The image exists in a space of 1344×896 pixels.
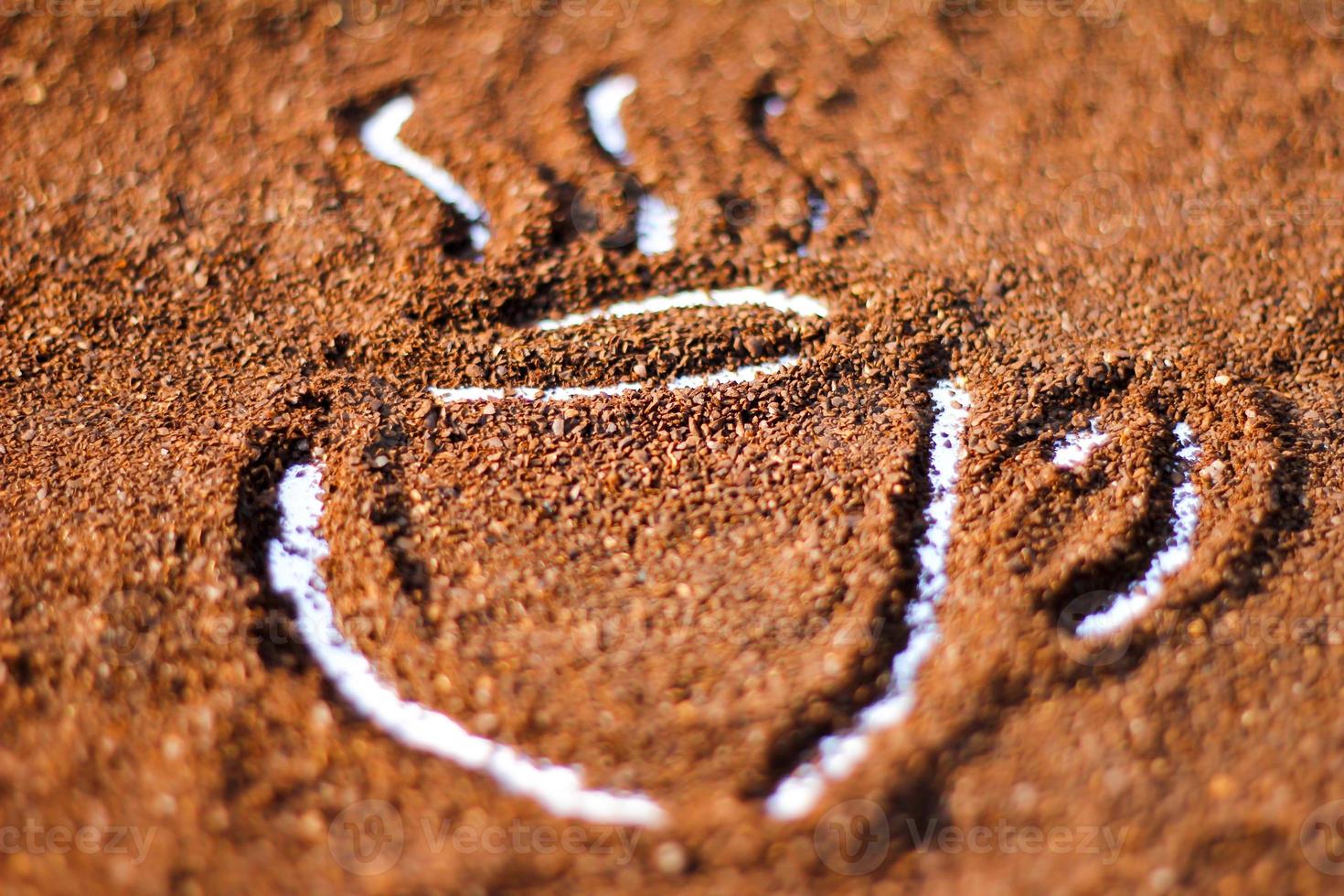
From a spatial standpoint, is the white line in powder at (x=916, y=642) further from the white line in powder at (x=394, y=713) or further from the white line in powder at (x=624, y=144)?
the white line in powder at (x=624, y=144)

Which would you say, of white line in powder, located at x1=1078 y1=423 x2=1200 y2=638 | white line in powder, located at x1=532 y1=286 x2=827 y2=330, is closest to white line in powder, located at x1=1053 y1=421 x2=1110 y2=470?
white line in powder, located at x1=1078 y1=423 x2=1200 y2=638

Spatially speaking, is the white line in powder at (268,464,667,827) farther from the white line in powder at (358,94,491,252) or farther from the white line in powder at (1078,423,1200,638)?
the white line in powder at (358,94,491,252)

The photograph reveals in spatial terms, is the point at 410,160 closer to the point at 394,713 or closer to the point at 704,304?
the point at 704,304

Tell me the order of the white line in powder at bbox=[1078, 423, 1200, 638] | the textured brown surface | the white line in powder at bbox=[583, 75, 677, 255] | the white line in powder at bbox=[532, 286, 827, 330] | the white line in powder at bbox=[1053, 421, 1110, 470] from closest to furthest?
1. the textured brown surface
2. the white line in powder at bbox=[1078, 423, 1200, 638]
3. the white line in powder at bbox=[1053, 421, 1110, 470]
4. the white line in powder at bbox=[532, 286, 827, 330]
5. the white line in powder at bbox=[583, 75, 677, 255]

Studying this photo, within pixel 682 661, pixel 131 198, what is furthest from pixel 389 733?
pixel 131 198

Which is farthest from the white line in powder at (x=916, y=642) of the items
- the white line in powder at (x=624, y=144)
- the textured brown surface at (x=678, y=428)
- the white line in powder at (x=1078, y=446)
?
the white line in powder at (x=624, y=144)

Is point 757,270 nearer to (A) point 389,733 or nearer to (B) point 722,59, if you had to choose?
(B) point 722,59

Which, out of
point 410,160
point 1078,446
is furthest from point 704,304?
point 410,160

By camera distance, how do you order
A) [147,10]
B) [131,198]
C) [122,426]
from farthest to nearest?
1. [147,10]
2. [131,198]
3. [122,426]
